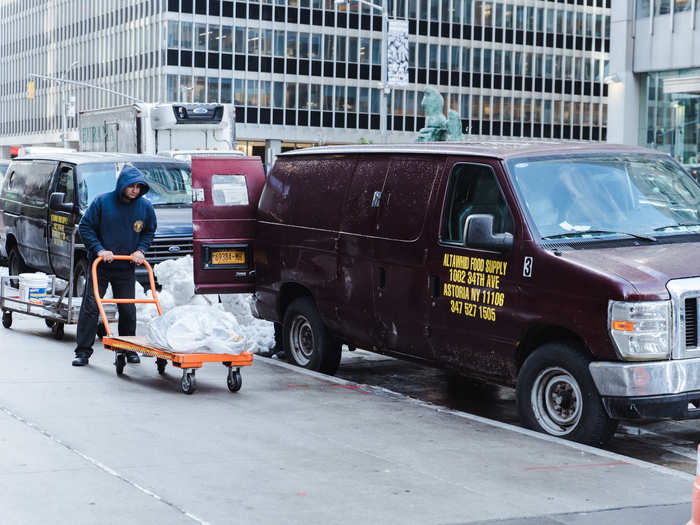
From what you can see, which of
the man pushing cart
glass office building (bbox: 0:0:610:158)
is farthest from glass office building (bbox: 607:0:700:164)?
glass office building (bbox: 0:0:610:158)

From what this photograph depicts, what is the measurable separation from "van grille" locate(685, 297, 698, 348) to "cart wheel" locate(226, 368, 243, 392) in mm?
3491

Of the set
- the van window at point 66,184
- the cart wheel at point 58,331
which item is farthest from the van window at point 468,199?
the van window at point 66,184

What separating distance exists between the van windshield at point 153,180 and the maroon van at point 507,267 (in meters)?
4.15

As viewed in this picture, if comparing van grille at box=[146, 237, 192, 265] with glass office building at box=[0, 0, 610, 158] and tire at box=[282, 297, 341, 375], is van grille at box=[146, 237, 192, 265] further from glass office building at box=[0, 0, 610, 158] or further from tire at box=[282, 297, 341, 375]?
glass office building at box=[0, 0, 610, 158]

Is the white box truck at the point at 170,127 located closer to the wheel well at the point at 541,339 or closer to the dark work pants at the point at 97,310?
the dark work pants at the point at 97,310

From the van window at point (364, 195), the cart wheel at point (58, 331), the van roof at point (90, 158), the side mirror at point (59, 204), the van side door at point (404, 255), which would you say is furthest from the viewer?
the van roof at point (90, 158)

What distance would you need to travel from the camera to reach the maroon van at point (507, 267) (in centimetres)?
765

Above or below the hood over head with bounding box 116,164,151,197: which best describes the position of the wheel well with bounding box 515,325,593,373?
below

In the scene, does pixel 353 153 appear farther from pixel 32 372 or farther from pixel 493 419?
pixel 32 372

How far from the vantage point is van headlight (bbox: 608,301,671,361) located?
753cm

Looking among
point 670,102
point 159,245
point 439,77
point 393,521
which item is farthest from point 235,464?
point 439,77

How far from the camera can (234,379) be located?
9367 millimetres

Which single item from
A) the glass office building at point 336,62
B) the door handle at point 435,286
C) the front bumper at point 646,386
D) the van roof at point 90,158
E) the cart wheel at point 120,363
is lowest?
the cart wheel at point 120,363

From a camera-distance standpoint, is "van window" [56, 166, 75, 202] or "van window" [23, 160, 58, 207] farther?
"van window" [23, 160, 58, 207]
